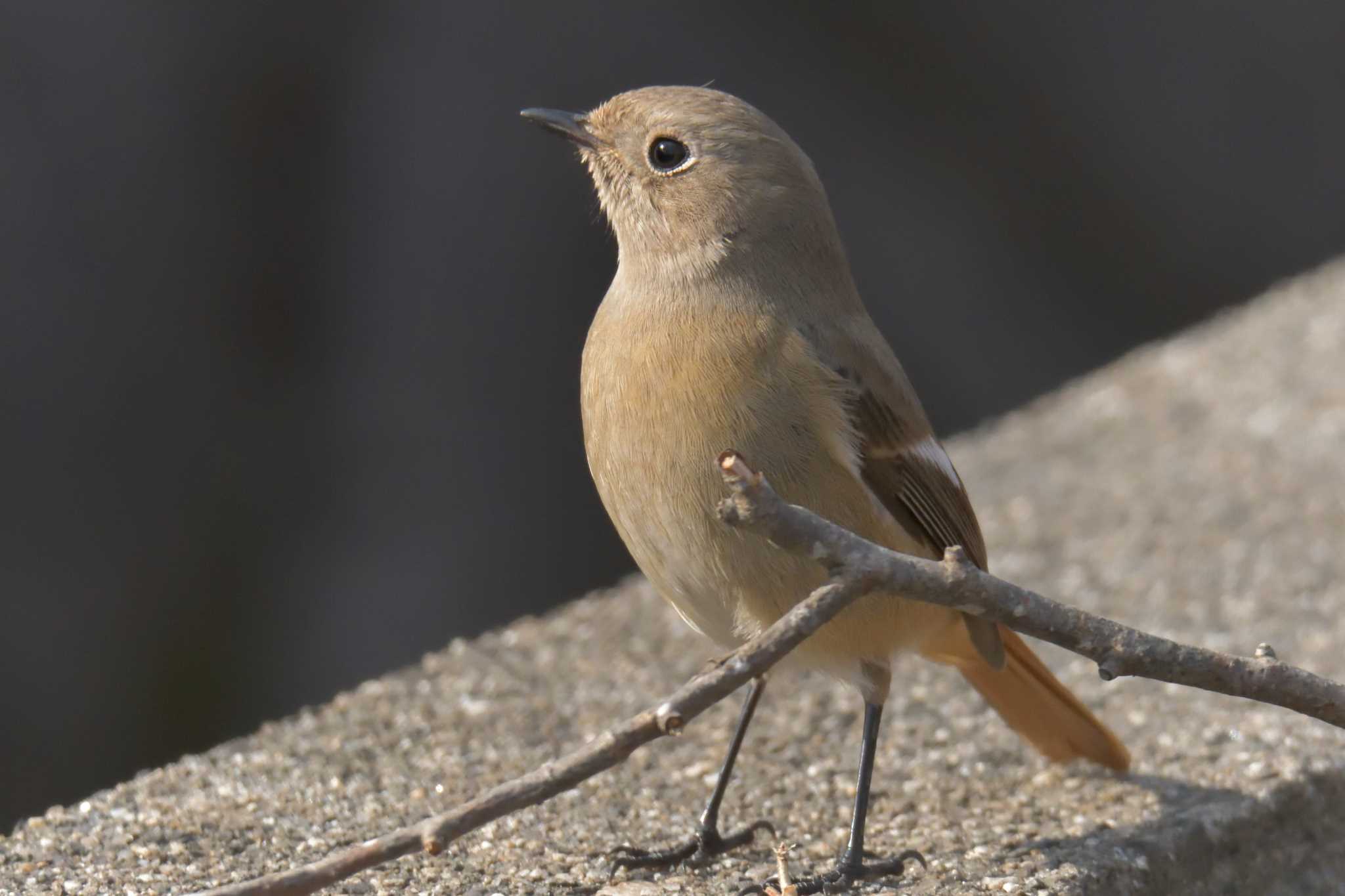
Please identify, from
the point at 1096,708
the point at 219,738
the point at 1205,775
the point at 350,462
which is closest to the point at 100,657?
the point at 219,738

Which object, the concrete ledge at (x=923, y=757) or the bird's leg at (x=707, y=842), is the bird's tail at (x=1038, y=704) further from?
the bird's leg at (x=707, y=842)

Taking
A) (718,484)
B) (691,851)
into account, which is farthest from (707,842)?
(718,484)

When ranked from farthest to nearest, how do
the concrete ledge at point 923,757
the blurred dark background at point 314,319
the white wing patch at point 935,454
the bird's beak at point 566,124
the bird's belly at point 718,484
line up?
the blurred dark background at point 314,319 < the bird's beak at point 566,124 < the white wing patch at point 935,454 < the concrete ledge at point 923,757 < the bird's belly at point 718,484

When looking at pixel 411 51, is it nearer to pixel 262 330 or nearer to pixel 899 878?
pixel 262 330

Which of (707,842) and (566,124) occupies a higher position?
(566,124)

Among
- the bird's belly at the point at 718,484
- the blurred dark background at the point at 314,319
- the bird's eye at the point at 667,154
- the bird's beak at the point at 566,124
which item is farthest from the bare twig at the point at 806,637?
the blurred dark background at the point at 314,319

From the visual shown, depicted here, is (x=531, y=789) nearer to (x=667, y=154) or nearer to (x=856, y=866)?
(x=856, y=866)

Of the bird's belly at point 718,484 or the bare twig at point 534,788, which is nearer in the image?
the bare twig at point 534,788
